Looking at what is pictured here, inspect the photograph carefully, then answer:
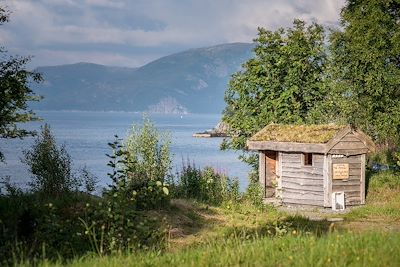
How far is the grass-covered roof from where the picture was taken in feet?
77.8

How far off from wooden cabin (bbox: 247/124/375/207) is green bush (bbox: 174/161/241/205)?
2693 mm

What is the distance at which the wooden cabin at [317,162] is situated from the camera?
23578mm

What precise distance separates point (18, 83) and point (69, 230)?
7218 mm

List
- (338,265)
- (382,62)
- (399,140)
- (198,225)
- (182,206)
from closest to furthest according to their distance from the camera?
1. (338,265)
2. (198,225)
3. (182,206)
4. (382,62)
5. (399,140)

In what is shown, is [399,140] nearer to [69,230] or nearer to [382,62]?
[382,62]

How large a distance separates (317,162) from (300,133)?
4.97 ft

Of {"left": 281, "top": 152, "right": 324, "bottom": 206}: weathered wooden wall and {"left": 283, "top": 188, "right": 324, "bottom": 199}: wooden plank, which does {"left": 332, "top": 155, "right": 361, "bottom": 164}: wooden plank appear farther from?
{"left": 283, "top": 188, "right": 324, "bottom": 199}: wooden plank

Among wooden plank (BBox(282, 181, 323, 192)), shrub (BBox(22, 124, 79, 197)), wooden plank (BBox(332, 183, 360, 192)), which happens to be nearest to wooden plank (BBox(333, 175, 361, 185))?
wooden plank (BBox(332, 183, 360, 192))

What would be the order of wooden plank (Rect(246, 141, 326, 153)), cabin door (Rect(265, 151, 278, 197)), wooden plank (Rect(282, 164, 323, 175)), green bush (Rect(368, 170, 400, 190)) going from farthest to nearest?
green bush (Rect(368, 170, 400, 190)) < cabin door (Rect(265, 151, 278, 197)) < wooden plank (Rect(282, 164, 323, 175)) < wooden plank (Rect(246, 141, 326, 153))

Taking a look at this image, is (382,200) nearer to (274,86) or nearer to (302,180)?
(302,180)

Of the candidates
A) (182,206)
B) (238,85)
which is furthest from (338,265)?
(238,85)

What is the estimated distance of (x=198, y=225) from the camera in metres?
16.9

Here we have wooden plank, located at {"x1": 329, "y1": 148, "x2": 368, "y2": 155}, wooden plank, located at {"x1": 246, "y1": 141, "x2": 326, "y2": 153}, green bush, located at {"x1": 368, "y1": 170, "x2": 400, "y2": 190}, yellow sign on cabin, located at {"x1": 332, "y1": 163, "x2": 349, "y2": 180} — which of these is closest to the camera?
wooden plank, located at {"x1": 246, "y1": 141, "x2": 326, "y2": 153}

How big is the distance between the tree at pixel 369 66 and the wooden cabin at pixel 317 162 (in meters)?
7.46
